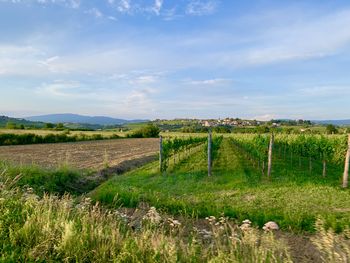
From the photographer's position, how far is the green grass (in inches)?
359

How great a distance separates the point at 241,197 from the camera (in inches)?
486

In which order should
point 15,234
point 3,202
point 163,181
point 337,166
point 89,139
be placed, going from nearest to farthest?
point 15,234 < point 3,202 < point 163,181 < point 337,166 < point 89,139

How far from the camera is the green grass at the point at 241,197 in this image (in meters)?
9.11

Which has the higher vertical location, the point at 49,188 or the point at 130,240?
the point at 130,240

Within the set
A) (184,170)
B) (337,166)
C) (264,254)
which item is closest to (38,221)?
(264,254)

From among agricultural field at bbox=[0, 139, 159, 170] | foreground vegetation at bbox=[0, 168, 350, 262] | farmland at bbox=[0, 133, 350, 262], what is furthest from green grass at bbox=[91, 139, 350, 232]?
agricultural field at bbox=[0, 139, 159, 170]

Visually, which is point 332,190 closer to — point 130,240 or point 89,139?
point 130,240

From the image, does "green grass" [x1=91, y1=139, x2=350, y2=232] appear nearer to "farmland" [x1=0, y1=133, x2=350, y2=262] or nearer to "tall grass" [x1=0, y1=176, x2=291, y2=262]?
"farmland" [x1=0, y1=133, x2=350, y2=262]

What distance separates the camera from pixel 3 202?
255 inches

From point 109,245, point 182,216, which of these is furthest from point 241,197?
point 109,245

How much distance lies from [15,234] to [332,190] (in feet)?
36.9

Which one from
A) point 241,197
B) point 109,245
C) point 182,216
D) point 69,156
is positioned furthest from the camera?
point 69,156

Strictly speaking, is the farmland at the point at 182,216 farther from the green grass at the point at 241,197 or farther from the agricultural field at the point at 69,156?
the agricultural field at the point at 69,156

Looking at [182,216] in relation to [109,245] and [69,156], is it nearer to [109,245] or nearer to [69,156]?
[109,245]
